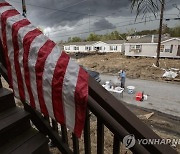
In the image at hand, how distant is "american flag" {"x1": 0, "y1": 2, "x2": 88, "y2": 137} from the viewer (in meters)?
1.18

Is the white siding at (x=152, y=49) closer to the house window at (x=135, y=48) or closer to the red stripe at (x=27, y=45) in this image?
the house window at (x=135, y=48)

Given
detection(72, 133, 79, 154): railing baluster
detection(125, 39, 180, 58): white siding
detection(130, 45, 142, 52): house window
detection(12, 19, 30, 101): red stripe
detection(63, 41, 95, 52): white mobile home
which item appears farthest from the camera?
detection(63, 41, 95, 52): white mobile home

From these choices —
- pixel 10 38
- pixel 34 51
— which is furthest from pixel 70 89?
pixel 10 38

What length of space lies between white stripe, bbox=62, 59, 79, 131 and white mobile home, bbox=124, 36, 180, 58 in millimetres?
28078

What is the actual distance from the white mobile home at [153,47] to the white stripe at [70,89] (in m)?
28.1

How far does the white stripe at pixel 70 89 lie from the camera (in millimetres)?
1160

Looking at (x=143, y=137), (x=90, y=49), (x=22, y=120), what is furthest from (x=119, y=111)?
(x=90, y=49)

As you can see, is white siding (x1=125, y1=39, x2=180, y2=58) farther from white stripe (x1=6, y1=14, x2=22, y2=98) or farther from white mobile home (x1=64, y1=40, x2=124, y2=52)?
white stripe (x1=6, y1=14, x2=22, y2=98)

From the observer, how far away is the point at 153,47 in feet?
89.2

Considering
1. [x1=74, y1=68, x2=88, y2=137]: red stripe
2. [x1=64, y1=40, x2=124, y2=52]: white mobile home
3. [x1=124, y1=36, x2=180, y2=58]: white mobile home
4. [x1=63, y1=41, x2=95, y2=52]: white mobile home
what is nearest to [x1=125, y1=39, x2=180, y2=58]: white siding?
[x1=124, y1=36, x2=180, y2=58]: white mobile home

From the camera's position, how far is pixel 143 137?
108 cm

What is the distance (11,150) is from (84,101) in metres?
1.14

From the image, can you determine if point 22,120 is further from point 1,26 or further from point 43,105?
point 1,26

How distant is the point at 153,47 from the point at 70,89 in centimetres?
2854
